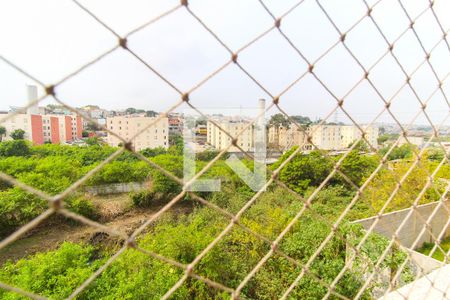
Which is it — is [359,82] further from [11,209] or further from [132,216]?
[132,216]

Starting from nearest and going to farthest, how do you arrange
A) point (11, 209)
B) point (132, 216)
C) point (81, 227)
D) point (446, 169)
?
1. point (446, 169)
2. point (11, 209)
3. point (81, 227)
4. point (132, 216)

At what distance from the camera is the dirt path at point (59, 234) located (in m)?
4.44

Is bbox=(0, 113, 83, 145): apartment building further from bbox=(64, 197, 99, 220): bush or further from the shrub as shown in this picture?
bbox=(64, 197, 99, 220): bush

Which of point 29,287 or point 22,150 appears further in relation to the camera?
point 22,150

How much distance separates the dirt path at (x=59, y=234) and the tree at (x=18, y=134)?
4.16 meters

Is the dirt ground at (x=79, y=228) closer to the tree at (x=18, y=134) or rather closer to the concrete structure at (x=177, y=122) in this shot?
the concrete structure at (x=177, y=122)

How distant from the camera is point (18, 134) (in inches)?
318

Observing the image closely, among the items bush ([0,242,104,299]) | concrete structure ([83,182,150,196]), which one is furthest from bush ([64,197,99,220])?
bush ([0,242,104,299])

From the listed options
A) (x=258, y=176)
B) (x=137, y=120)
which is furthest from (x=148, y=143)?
(x=258, y=176)

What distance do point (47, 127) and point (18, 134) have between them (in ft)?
3.63

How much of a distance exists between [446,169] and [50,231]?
6630 mm

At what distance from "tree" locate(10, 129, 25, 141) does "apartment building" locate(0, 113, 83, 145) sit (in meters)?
0.16

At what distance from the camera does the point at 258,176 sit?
5.91 metres

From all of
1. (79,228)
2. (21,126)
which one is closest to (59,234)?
(79,228)
